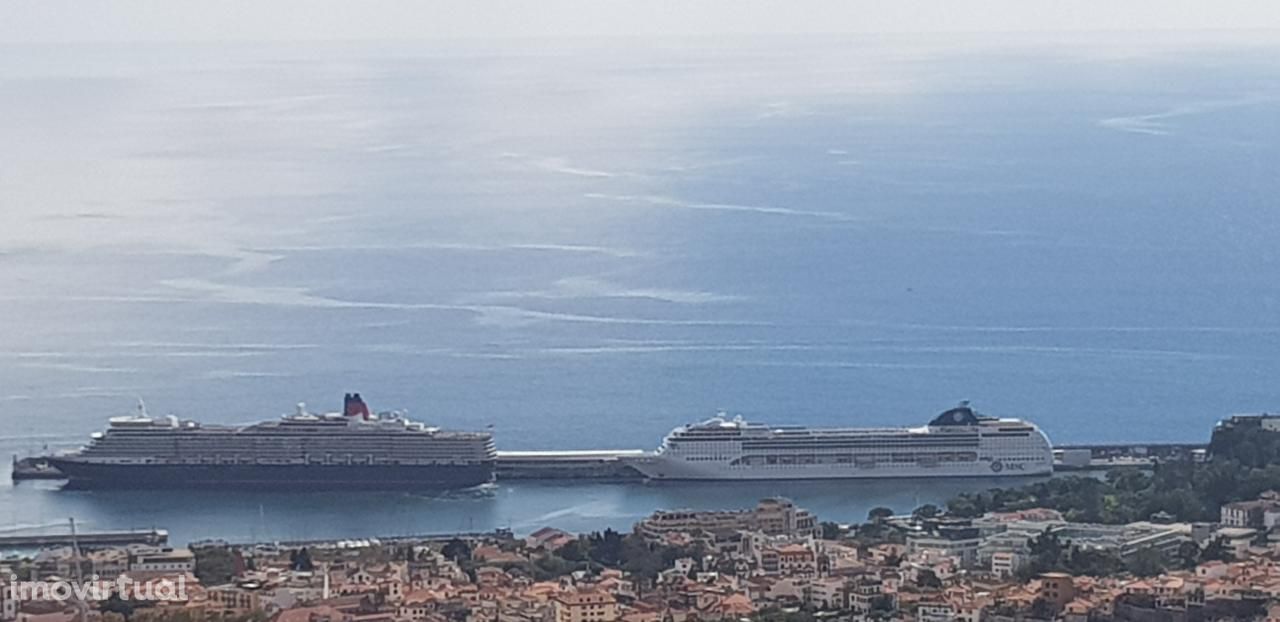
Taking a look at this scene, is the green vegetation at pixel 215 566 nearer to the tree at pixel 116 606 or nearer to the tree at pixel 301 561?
the tree at pixel 301 561

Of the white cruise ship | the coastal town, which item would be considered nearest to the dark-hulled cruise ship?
the white cruise ship

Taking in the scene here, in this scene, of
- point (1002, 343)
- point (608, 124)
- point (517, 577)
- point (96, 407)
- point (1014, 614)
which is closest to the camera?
point (1014, 614)

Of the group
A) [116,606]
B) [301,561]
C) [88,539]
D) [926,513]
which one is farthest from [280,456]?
[116,606]

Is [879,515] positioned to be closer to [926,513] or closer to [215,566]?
[926,513]

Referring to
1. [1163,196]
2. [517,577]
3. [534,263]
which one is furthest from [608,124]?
[517,577]

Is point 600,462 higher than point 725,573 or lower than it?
higher

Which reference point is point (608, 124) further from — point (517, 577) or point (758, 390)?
point (517, 577)
